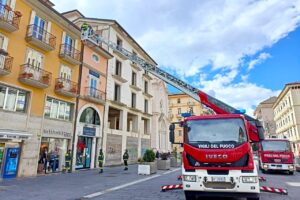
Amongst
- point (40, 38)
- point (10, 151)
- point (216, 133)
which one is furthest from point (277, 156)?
point (40, 38)

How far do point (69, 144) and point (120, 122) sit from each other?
352 inches

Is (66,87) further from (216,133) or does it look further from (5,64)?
(216,133)

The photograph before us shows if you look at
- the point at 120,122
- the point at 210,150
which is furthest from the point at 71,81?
the point at 210,150

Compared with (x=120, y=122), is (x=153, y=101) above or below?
above

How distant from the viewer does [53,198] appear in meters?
8.65

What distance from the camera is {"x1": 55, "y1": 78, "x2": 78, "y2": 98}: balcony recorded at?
1769 centimetres

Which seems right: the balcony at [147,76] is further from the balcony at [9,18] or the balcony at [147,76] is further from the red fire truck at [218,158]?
the red fire truck at [218,158]

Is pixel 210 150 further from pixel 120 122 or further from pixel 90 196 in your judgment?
pixel 120 122

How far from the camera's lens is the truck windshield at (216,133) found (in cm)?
742

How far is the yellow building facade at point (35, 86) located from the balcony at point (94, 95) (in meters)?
1.41

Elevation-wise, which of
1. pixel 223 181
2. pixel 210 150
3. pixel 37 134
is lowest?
pixel 223 181

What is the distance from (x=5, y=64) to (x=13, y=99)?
91.7 inches

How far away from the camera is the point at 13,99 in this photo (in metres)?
14.7

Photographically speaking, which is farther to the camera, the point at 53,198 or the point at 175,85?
the point at 175,85
